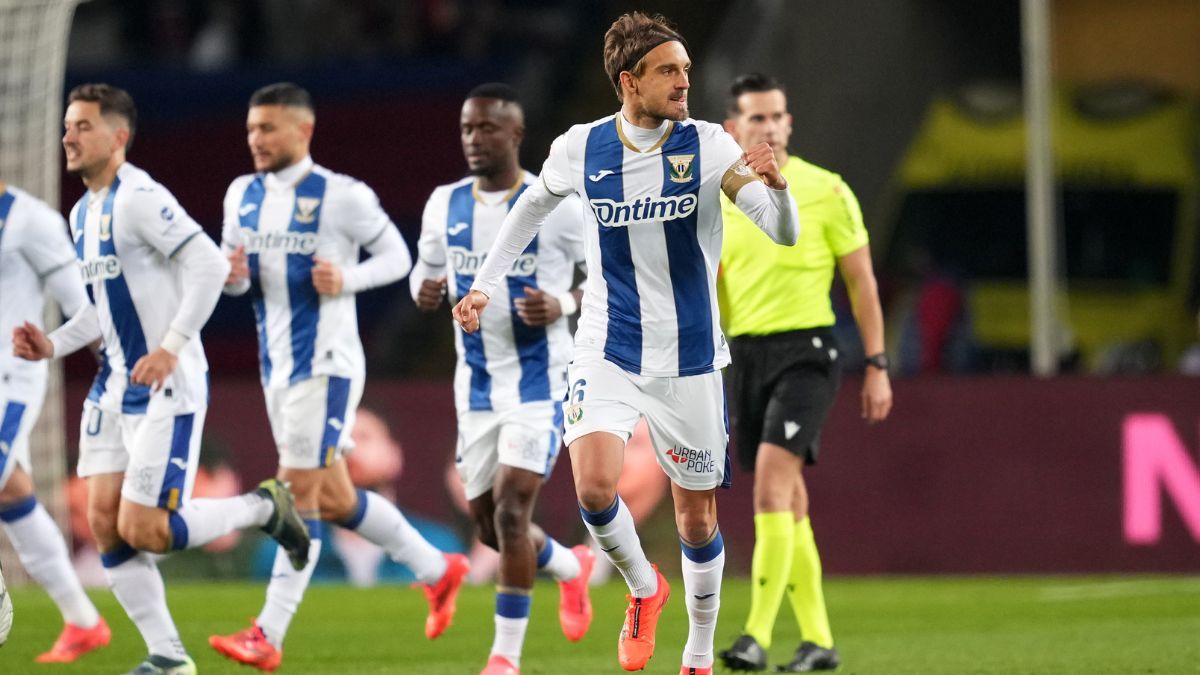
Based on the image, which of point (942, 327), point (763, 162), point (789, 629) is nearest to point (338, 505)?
point (789, 629)

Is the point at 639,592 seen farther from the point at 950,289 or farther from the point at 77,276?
the point at 950,289

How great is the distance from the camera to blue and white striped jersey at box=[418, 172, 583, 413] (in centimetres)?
816

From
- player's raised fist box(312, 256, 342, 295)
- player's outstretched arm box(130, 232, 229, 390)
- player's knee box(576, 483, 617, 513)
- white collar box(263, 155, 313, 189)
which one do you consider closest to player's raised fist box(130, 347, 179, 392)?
→ player's outstretched arm box(130, 232, 229, 390)

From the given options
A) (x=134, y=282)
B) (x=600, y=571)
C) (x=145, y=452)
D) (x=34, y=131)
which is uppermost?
(x=34, y=131)

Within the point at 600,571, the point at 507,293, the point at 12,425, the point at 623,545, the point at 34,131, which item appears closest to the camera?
the point at 623,545

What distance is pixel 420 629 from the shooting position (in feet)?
33.4

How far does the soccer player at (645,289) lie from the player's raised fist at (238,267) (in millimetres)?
2015

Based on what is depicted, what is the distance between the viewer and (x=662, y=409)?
6762 mm

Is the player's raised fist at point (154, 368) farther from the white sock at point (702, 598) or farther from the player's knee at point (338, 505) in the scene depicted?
the white sock at point (702, 598)

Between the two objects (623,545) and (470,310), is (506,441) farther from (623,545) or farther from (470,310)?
(470,310)

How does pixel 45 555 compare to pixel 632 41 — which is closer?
pixel 632 41

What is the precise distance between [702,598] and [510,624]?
1.01 meters

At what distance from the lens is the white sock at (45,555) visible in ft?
29.4

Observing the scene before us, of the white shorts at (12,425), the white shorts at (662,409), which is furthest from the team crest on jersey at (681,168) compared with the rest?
the white shorts at (12,425)
